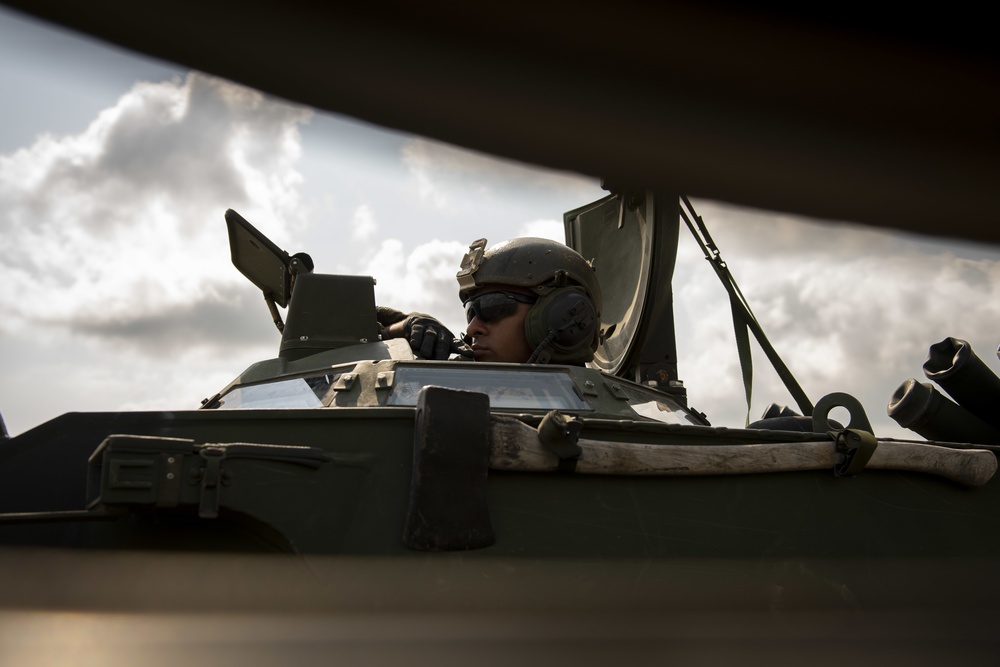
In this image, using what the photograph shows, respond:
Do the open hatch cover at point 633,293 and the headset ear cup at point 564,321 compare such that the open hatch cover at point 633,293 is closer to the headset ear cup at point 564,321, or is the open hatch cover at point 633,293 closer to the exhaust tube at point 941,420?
the headset ear cup at point 564,321

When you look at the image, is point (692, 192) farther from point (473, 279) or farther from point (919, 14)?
point (473, 279)

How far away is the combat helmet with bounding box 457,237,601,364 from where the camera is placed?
5.32m

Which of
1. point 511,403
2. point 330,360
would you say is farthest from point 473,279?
point 511,403

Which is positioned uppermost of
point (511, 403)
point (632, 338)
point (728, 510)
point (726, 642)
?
point (632, 338)

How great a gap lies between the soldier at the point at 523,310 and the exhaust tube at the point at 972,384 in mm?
1752

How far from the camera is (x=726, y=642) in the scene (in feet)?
9.83

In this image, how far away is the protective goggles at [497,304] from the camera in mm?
5445

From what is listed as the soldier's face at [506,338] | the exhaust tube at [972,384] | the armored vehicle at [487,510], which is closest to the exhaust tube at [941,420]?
the exhaust tube at [972,384]

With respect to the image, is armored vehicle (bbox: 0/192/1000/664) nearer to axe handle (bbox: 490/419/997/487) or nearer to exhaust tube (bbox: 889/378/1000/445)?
axe handle (bbox: 490/419/997/487)

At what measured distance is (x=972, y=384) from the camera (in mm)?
4918

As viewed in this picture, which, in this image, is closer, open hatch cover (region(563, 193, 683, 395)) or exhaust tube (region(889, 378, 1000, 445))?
exhaust tube (region(889, 378, 1000, 445))

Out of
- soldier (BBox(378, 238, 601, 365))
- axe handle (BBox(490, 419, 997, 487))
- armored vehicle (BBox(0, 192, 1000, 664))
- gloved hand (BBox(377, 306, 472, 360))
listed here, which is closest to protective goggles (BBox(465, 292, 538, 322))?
soldier (BBox(378, 238, 601, 365))

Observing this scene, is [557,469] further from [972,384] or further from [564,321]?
[972,384]

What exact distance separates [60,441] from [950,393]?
13.1ft
